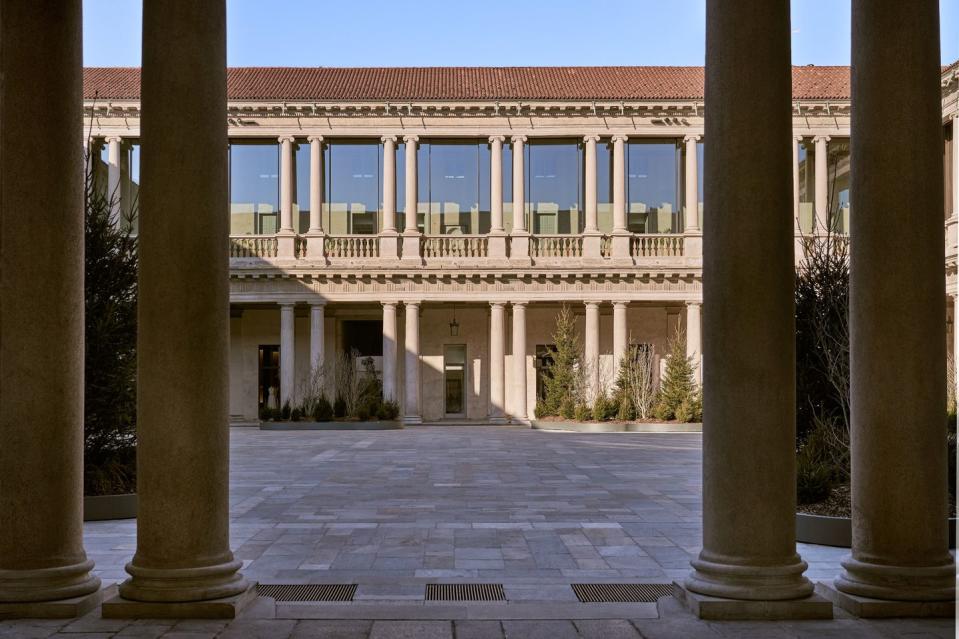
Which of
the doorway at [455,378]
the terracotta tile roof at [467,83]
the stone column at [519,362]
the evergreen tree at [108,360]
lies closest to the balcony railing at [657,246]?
the stone column at [519,362]

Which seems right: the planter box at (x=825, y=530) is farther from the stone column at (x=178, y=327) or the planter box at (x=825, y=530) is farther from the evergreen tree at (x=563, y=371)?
the evergreen tree at (x=563, y=371)

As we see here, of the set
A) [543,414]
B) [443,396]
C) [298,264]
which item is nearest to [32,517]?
[543,414]

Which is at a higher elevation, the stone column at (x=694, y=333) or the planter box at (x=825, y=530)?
the stone column at (x=694, y=333)

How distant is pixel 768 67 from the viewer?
23.7ft

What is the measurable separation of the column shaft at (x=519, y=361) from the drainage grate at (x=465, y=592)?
3546 cm

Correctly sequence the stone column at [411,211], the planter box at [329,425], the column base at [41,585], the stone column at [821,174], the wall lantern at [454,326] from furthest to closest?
the wall lantern at [454,326], the stone column at [411,211], the stone column at [821,174], the planter box at [329,425], the column base at [41,585]

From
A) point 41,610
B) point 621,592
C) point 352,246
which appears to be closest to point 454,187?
point 352,246

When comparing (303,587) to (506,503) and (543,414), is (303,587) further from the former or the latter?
(543,414)

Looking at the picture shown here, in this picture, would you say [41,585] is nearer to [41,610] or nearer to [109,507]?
[41,610]

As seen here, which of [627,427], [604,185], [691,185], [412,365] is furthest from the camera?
[604,185]

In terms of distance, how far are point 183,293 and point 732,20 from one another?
4.54 m

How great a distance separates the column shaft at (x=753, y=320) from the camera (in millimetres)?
7176

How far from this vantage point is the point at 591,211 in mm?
44406

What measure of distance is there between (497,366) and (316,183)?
11.7 metres
